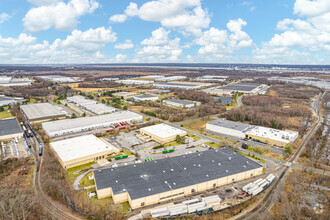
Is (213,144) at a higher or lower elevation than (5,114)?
lower

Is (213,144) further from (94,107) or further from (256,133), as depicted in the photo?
(94,107)

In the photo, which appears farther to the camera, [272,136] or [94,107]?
[94,107]

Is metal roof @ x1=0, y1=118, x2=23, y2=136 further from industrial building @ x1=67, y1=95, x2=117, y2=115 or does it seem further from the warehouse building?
the warehouse building

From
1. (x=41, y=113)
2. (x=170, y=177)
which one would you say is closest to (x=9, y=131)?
(x=41, y=113)

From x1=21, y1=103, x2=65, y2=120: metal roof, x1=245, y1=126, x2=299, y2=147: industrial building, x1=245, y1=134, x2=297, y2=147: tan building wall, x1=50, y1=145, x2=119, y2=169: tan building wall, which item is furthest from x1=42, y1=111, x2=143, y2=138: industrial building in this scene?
x1=245, y1=126, x2=299, y2=147: industrial building

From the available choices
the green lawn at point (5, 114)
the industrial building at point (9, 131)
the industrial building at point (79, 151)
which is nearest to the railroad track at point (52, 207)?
the industrial building at point (79, 151)

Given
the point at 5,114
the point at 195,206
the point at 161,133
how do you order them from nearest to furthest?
the point at 195,206 → the point at 161,133 → the point at 5,114

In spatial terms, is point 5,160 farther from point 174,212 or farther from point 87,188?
point 174,212
